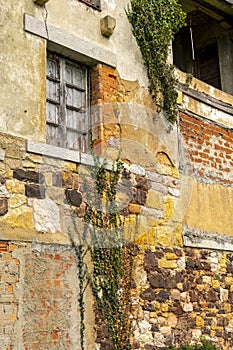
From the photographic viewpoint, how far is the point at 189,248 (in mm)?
7754

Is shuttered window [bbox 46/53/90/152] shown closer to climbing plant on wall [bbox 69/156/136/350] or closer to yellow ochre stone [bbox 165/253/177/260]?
climbing plant on wall [bbox 69/156/136/350]

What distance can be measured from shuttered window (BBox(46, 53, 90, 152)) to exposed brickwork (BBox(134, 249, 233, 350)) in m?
1.75

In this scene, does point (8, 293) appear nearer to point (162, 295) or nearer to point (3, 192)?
point (3, 192)

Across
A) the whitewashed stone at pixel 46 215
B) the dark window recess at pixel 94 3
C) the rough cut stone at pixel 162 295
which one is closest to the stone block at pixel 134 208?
the rough cut stone at pixel 162 295

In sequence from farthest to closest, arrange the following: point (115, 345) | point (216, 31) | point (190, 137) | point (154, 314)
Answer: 1. point (216, 31)
2. point (190, 137)
3. point (154, 314)
4. point (115, 345)

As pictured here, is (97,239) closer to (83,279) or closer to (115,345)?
(83,279)

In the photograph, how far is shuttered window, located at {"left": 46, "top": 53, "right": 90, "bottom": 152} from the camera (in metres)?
6.69

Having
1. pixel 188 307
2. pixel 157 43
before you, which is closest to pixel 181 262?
pixel 188 307

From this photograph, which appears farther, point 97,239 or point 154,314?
point 154,314

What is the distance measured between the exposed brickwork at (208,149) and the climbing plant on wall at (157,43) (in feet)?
1.63

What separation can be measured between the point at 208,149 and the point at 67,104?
2.70 m

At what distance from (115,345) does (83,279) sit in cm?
86

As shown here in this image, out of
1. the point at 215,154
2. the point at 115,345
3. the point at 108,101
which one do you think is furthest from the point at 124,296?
the point at 215,154

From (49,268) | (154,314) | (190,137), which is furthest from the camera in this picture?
(190,137)
